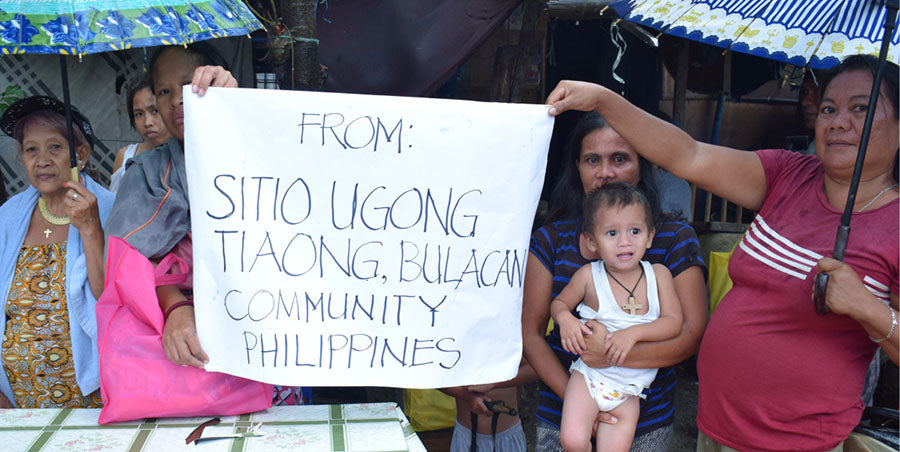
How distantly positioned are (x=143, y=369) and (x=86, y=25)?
41.6 inches

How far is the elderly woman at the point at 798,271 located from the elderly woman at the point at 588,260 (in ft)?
0.46

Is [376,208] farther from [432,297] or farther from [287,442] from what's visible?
[287,442]

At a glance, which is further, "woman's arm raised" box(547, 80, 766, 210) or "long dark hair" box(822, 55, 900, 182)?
"woman's arm raised" box(547, 80, 766, 210)

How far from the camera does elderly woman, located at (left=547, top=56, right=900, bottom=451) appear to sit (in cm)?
186

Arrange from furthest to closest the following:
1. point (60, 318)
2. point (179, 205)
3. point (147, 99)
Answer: point (147, 99), point (60, 318), point (179, 205)

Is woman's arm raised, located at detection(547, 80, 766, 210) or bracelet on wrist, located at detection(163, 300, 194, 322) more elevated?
woman's arm raised, located at detection(547, 80, 766, 210)

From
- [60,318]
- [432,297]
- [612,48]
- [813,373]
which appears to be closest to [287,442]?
[432,297]

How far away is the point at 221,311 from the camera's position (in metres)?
2.00

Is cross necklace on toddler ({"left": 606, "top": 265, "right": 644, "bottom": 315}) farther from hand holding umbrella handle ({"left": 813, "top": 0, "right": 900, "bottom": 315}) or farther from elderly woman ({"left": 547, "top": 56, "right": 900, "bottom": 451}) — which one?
hand holding umbrella handle ({"left": 813, "top": 0, "right": 900, "bottom": 315})

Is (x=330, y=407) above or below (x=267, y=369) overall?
below

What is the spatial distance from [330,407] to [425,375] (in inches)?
13.8

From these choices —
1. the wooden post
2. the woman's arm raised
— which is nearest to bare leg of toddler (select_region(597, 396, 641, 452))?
the woman's arm raised

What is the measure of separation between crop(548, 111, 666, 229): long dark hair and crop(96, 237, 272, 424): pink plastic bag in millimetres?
1278

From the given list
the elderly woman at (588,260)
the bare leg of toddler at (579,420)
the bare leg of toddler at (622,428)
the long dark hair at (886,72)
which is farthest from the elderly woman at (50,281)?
the long dark hair at (886,72)
